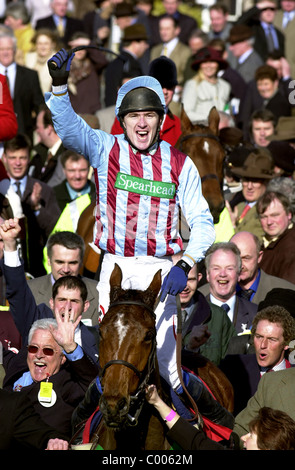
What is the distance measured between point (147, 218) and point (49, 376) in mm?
1544

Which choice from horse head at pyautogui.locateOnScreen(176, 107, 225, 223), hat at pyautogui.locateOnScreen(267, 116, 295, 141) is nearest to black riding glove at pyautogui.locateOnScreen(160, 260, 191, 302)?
horse head at pyautogui.locateOnScreen(176, 107, 225, 223)

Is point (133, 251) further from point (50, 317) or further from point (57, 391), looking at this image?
point (50, 317)

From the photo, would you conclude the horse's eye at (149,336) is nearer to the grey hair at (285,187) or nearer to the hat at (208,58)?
the grey hair at (285,187)

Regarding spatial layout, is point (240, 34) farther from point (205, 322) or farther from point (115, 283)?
point (115, 283)

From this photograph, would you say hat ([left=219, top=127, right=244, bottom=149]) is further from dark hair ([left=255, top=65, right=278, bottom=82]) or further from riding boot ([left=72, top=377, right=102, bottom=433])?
riding boot ([left=72, top=377, right=102, bottom=433])

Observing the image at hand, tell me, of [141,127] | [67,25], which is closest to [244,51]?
[67,25]

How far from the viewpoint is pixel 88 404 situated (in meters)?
5.55

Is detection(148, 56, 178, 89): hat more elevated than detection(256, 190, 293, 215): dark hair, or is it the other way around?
detection(148, 56, 178, 89): hat

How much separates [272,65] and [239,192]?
380 centimetres

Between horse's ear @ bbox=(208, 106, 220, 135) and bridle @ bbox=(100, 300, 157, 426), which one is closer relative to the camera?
bridle @ bbox=(100, 300, 157, 426)

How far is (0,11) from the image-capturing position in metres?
15.8

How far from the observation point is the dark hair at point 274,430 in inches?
191

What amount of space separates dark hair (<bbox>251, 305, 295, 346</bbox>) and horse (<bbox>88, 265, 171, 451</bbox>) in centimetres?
201

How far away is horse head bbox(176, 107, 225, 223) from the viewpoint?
8.05 metres
